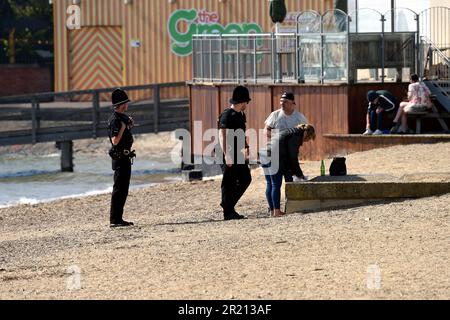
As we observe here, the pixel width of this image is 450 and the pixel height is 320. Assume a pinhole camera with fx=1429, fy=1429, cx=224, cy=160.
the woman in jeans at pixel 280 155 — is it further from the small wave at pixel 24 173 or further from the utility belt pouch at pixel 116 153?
the small wave at pixel 24 173

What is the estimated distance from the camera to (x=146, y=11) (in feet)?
140

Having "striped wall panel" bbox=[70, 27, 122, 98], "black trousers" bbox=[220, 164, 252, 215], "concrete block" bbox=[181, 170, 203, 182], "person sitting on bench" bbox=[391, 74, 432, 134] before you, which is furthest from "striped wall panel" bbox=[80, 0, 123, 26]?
"black trousers" bbox=[220, 164, 252, 215]

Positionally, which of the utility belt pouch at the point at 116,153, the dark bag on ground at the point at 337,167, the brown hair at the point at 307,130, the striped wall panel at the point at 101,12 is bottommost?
the dark bag on ground at the point at 337,167

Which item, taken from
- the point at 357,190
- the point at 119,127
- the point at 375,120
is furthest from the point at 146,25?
the point at 357,190

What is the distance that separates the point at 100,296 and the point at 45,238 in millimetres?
5379

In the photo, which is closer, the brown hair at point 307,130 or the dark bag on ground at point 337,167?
the brown hair at point 307,130

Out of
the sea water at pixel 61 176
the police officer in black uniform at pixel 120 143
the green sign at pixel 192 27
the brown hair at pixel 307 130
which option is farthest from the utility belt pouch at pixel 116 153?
the green sign at pixel 192 27

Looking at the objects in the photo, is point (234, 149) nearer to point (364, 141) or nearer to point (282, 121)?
point (282, 121)

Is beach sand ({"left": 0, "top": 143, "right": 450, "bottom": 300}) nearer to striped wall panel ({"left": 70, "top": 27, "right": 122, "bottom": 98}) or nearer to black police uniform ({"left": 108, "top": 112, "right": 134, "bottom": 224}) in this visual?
black police uniform ({"left": 108, "top": 112, "right": 134, "bottom": 224})

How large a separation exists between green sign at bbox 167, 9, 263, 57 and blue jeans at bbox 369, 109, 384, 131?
16557mm

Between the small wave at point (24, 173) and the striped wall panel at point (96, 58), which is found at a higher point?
the striped wall panel at point (96, 58)

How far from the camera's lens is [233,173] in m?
16.8

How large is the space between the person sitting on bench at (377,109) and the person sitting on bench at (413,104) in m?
0.21

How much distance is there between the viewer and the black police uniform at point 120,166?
1645 cm
